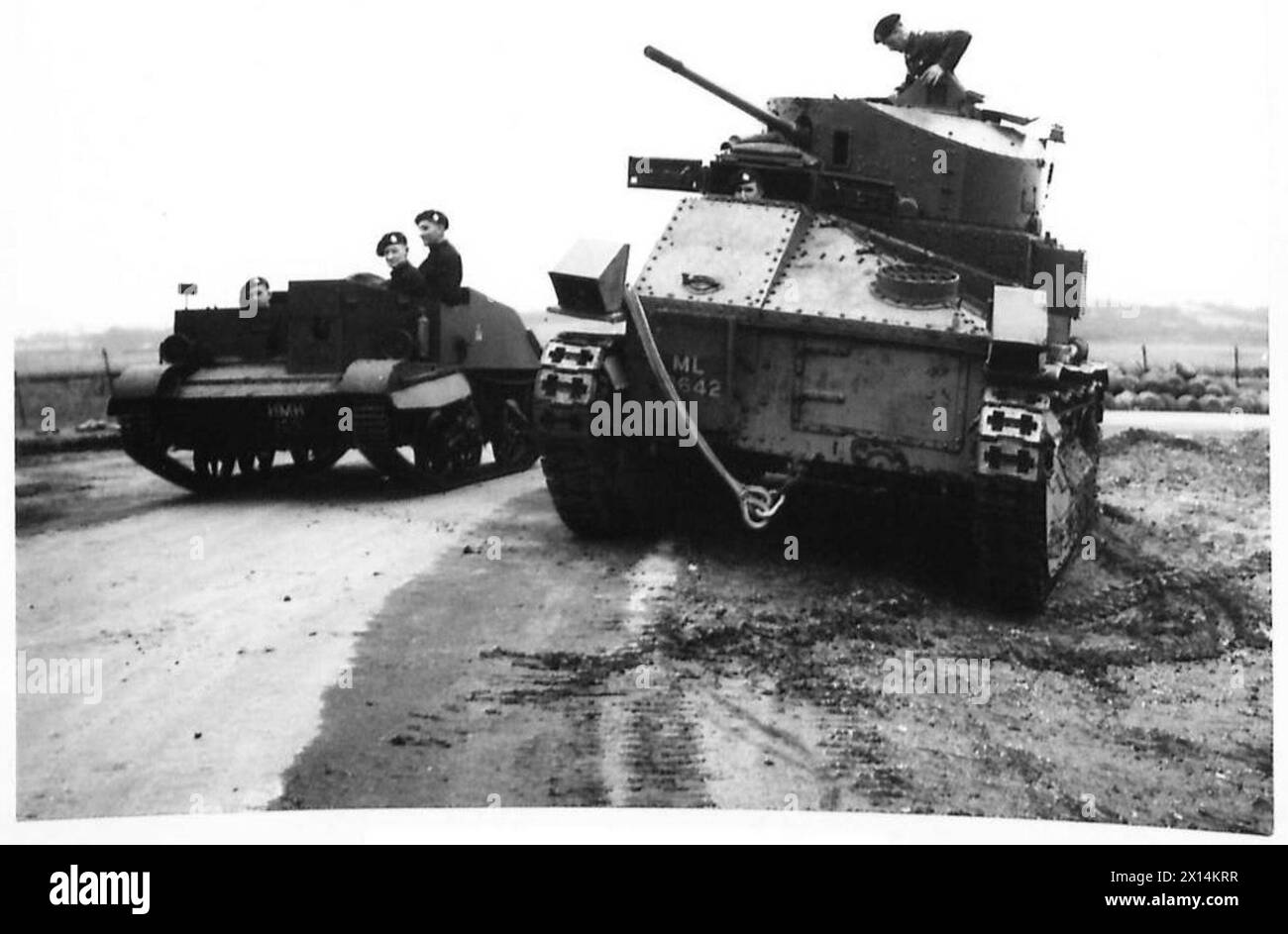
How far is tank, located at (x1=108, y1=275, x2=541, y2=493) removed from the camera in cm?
963

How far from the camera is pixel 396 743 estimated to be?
17.3ft

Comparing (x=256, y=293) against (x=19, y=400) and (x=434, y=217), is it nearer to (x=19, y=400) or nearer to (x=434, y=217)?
(x=434, y=217)

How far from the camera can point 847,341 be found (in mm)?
7684

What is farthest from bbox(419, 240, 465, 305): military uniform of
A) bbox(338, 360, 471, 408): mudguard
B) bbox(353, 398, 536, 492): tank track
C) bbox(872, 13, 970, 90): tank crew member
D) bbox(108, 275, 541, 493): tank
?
bbox(872, 13, 970, 90): tank crew member

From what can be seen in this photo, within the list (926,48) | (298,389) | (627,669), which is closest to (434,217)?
(298,389)

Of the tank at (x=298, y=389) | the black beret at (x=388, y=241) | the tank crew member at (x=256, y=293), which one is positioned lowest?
the tank at (x=298, y=389)

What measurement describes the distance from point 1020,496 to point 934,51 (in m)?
2.60

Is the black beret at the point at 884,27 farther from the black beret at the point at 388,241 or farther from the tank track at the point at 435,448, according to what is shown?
the tank track at the point at 435,448

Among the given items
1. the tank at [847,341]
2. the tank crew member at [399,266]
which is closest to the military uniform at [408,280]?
the tank crew member at [399,266]

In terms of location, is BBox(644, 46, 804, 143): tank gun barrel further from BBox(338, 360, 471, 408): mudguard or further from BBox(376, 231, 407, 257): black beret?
BBox(338, 360, 471, 408): mudguard

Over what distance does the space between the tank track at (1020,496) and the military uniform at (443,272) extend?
4123 millimetres

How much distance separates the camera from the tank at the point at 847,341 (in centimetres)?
723

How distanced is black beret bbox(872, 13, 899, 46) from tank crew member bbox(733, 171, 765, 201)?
1.66m
